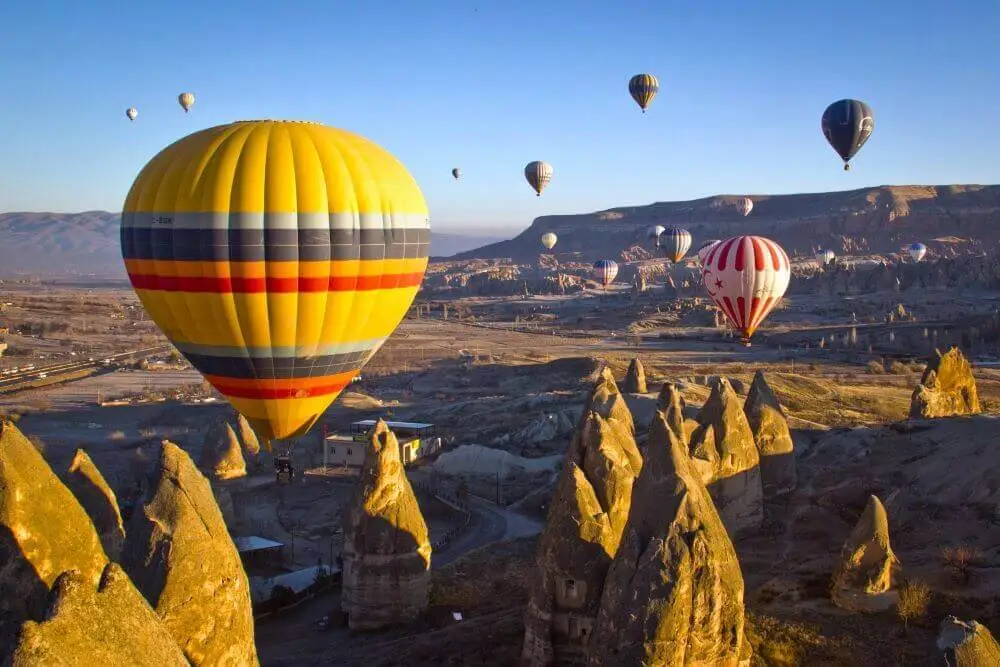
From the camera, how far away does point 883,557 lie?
58.9 ft

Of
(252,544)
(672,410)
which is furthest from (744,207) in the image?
(672,410)

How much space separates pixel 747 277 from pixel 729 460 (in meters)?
16.9

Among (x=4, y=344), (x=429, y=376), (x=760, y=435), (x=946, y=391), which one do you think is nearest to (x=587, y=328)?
(x=429, y=376)

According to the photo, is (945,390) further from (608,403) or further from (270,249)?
(270,249)

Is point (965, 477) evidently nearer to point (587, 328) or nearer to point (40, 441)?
point (40, 441)

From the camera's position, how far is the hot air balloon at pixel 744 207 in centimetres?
17485

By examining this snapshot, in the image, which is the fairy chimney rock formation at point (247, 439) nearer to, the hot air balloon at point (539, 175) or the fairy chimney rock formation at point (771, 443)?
the fairy chimney rock formation at point (771, 443)

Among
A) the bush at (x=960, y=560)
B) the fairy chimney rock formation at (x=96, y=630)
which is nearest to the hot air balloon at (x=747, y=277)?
the bush at (x=960, y=560)

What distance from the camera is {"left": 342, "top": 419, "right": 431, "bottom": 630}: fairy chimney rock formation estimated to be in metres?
20.6

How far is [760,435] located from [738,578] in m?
13.5

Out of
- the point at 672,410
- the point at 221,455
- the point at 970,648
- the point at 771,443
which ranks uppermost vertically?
the point at 672,410

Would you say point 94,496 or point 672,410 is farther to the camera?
point 672,410

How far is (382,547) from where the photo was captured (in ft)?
67.5

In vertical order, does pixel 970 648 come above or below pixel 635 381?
above
